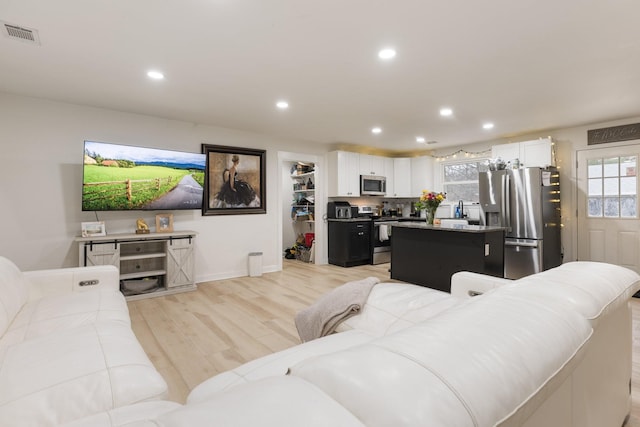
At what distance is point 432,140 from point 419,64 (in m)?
3.46

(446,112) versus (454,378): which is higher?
(446,112)

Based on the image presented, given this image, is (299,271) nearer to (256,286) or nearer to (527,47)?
(256,286)

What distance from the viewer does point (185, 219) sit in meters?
4.84

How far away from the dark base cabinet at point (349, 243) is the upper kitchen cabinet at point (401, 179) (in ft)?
4.28

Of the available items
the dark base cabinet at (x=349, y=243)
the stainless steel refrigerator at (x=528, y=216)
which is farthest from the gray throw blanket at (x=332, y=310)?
the dark base cabinet at (x=349, y=243)

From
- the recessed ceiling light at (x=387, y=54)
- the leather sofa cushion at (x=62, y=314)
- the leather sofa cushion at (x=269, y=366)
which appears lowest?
the leather sofa cushion at (x=269, y=366)

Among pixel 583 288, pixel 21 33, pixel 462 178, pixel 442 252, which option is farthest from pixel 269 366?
pixel 462 178

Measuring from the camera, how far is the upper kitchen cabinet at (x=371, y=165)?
22.2ft

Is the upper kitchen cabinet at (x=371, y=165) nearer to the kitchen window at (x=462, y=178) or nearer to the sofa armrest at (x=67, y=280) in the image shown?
the kitchen window at (x=462, y=178)

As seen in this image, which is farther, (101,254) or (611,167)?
(611,167)

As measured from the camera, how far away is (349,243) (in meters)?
6.16

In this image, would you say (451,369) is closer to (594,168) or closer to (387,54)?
A: (387,54)

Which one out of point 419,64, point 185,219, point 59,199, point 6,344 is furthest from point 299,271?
point 6,344

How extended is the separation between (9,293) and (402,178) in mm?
6675
